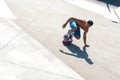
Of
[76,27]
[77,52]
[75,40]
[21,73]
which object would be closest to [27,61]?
[21,73]

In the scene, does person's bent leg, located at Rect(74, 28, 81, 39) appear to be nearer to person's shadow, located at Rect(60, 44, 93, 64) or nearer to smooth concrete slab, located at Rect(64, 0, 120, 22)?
person's shadow, located at Rect(60, 44, 93, 64)

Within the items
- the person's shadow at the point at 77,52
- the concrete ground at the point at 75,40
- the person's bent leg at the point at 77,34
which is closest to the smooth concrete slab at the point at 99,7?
the concrete ground at the point at 75,40

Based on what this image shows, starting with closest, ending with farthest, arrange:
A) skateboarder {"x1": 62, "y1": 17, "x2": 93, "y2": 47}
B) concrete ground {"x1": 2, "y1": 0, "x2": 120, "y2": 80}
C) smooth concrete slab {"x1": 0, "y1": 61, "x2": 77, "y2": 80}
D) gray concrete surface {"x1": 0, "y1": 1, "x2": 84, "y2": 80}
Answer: smooth concrete slab {"x1": 0, "y1": 61, "x2": 77, "y2": 80}
gray concrete surface {"x1": 0, "y1": 1, "x2": 84, "y2": 80}
concrete ground {"x1": 2, "y1": 0, "x2": 120, "y2": 80}
skateboarder {"x1": 62, "y1": 17, "x2": 93, "y2": 47}

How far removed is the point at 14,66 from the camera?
34.0 ft

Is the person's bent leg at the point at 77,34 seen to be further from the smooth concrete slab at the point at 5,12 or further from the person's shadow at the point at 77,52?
the smooth concrete slab at the point at 5,12

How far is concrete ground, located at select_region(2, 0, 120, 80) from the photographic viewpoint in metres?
11.2

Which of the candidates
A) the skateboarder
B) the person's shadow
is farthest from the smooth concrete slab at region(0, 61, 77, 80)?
the skateboarder

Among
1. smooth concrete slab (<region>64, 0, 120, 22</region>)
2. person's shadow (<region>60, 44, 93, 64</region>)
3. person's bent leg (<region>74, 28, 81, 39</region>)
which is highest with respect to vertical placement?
person's bent leg (<region>74, 28, 81, 39</region>)

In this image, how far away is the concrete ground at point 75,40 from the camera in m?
11.2

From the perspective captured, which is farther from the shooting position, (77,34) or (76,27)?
(77,34)

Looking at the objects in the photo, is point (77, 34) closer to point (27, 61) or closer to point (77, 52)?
point (77, 52)

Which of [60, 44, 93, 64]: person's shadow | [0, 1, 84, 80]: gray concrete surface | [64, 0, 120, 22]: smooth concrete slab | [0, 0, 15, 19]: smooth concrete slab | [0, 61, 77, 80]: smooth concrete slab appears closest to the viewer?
[0, 61, 77, 80]: smooth concrete slab

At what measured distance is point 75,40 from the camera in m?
13.2

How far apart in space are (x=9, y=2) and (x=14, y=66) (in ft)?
24.0
